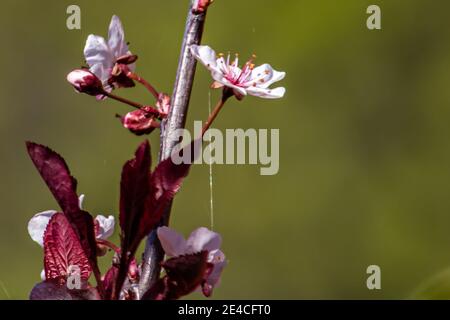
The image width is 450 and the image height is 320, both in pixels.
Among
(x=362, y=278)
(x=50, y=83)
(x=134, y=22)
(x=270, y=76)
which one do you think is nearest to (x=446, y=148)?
(x=362, y=278)

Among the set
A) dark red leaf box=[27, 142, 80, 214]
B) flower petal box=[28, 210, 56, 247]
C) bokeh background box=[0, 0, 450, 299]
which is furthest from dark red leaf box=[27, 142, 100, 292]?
bokeh background box=[0, 0, 450, 299]

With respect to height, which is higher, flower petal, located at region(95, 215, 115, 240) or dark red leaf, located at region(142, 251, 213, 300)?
flower petal, located at region(95, 215, 115, 240)

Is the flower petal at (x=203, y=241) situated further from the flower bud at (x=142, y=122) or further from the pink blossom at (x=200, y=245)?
the flower bud at (x=142, y=122)

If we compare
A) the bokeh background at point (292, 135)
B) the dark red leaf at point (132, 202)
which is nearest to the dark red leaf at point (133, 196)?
the dark red leaf at point (132, 202)

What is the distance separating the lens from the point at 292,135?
329 cm

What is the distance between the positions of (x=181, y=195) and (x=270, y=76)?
240 centimetres

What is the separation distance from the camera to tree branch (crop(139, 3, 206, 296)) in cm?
57

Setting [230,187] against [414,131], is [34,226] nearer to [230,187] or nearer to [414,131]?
[230,187]

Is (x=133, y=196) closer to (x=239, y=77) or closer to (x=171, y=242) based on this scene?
(x=171, y=242)

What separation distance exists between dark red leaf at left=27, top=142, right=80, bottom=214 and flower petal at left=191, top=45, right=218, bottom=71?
0.13 metres

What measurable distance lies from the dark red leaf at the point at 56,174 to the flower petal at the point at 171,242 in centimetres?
6

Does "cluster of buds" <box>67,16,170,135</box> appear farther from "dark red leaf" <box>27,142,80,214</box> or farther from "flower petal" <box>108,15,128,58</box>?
"dark red leaf" <box>27,142,80,214</box>

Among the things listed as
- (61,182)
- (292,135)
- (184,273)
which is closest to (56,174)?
(61,182)

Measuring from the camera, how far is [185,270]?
51cm
